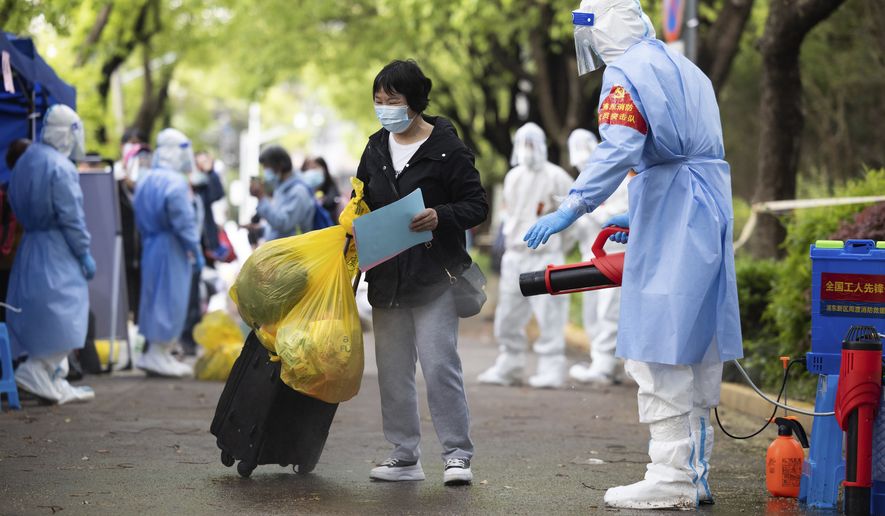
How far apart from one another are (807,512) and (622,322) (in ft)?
3.60

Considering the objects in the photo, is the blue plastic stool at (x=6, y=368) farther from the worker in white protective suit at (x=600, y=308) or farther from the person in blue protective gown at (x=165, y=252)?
the worker in white protective suit at (x=600, y=308)

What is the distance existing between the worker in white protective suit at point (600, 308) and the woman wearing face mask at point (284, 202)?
2.52 m

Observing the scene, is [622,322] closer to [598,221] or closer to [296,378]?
[296,378]

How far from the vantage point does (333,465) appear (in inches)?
273

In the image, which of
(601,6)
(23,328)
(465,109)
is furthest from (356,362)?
(465,109)

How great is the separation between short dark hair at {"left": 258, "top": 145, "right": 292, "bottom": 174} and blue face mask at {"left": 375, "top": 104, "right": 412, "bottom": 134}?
5.26 metres

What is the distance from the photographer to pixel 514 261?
12.1 m

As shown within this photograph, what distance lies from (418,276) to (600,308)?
621 centimetres

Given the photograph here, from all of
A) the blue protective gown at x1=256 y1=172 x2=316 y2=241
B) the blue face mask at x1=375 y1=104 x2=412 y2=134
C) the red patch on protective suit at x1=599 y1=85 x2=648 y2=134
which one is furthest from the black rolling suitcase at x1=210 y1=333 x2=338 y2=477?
the blue protective gown at x1=256 y1=172 x2=316 y2=241

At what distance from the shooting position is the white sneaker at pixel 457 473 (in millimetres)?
6195

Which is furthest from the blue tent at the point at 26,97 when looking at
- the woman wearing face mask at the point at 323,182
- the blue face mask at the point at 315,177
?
the woman wearing face mask at the point at 323,182

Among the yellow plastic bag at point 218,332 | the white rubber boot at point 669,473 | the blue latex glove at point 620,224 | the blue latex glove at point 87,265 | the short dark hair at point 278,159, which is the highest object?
the short dark hair at point 278,159

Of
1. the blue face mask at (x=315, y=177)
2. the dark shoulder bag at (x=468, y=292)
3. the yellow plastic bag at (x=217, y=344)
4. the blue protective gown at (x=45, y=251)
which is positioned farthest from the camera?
the blue face mask at (x=315, y=177)

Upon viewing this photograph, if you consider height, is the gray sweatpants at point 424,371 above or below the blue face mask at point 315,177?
below
